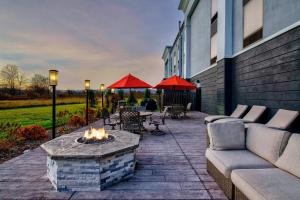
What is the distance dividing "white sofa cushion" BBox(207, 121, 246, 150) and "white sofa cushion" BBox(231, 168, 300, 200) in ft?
3.14

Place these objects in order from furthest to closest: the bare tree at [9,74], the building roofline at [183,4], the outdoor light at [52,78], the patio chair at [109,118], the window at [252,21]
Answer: the bare tree at [9,74], the building roofline at [183,4], the window at [252,21], the patio chair at [109,118], the outdoor light at [52,78]

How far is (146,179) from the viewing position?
3.38 m

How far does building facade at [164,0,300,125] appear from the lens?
543cm

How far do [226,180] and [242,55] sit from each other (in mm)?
7116

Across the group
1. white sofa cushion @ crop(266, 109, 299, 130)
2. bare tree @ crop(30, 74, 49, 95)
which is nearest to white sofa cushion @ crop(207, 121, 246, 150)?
white sofa cushion @ crop(266, 109, 299, 130)

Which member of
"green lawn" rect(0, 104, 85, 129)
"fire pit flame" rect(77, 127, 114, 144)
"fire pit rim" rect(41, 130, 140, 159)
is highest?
"fire pit flame" rect(77, 127, 114, 144)

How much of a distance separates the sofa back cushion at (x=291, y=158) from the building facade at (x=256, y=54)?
130 inches

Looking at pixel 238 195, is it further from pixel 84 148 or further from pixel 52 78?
pixel 52 78

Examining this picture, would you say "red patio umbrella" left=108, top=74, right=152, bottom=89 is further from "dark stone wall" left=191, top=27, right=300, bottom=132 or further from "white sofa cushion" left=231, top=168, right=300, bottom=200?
"white sofa cushion" left=231, top=168, right=300, bottom=200

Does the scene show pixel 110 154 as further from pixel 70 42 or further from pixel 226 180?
pixel 70 42

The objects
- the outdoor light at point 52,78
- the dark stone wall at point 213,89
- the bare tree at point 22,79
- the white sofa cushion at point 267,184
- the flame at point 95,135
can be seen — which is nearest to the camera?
the white sofa cushion at point 267,184

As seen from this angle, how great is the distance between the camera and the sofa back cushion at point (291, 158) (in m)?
2.35

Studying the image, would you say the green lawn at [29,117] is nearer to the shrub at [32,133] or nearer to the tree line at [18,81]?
the tree line at [18,81]

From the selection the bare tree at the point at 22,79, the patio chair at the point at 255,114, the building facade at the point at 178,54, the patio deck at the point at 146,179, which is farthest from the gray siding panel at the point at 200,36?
the bare tree at the point at 22,79
